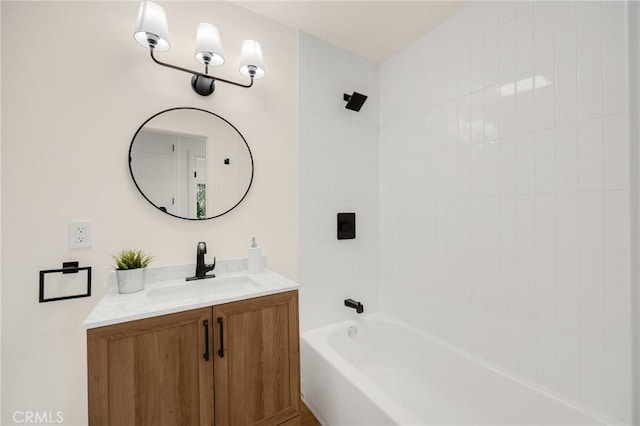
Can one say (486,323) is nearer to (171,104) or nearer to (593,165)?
(593,165)

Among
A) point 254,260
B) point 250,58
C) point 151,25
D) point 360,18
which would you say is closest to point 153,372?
point 254,260

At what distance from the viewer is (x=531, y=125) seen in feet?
4.71

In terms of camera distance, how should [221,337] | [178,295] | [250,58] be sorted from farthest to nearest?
[250,58] → [178,295] → [221,337]

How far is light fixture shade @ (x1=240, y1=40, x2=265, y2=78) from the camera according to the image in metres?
1.61

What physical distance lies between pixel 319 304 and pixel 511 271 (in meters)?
1.21

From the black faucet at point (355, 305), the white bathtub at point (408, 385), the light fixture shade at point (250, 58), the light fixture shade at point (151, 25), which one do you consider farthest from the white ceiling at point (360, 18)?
the white bathtub at point (408, 385)

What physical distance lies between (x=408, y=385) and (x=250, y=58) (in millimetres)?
2267

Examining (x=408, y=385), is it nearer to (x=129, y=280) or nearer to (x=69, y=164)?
(x=129, y=280)

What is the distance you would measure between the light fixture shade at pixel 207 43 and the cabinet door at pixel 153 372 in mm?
1277

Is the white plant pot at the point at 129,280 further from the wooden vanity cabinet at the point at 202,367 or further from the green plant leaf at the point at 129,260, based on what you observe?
the wooden vanity cabinet at the point at 202,367

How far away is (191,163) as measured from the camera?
63.7 inches

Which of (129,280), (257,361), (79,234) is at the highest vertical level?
(79,234)

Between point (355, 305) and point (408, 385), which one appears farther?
point (355, 305)

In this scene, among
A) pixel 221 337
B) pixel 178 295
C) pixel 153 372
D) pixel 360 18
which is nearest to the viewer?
pixel 153 372
